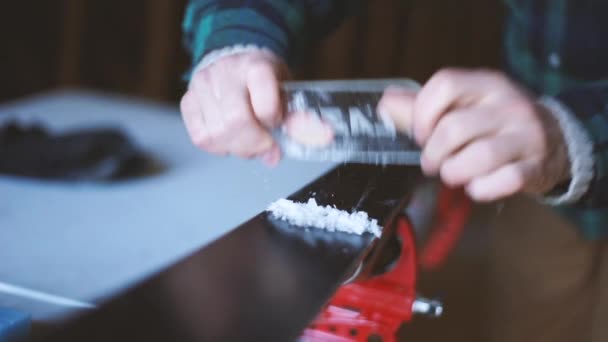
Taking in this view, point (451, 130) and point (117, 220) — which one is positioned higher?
point (451, 130)

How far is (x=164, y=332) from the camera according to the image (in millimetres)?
244

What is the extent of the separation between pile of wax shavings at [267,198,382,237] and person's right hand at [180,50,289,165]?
0.05 m

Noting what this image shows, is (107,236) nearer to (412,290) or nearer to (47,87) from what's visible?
(412,290)

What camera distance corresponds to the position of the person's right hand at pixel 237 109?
0.37 m

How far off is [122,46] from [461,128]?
1493mm

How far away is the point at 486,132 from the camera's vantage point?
1.03 feet

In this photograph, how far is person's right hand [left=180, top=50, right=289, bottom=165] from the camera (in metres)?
0.37

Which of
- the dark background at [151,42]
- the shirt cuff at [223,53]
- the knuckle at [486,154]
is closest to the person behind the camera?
the knuckle at [486,154]

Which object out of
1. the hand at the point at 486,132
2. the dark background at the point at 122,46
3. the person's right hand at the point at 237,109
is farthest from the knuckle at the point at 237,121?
the dark background at the point at 122,46

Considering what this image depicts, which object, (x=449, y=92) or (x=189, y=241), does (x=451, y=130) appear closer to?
(x=449, y=92)

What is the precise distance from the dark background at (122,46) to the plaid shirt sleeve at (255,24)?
1.83 feet

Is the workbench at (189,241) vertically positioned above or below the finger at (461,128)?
below

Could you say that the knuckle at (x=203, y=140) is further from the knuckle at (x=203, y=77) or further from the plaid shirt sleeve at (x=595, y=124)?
the plaid shirt sleeve at (x=595, y=124)

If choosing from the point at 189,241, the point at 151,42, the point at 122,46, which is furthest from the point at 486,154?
the point at 122,46
